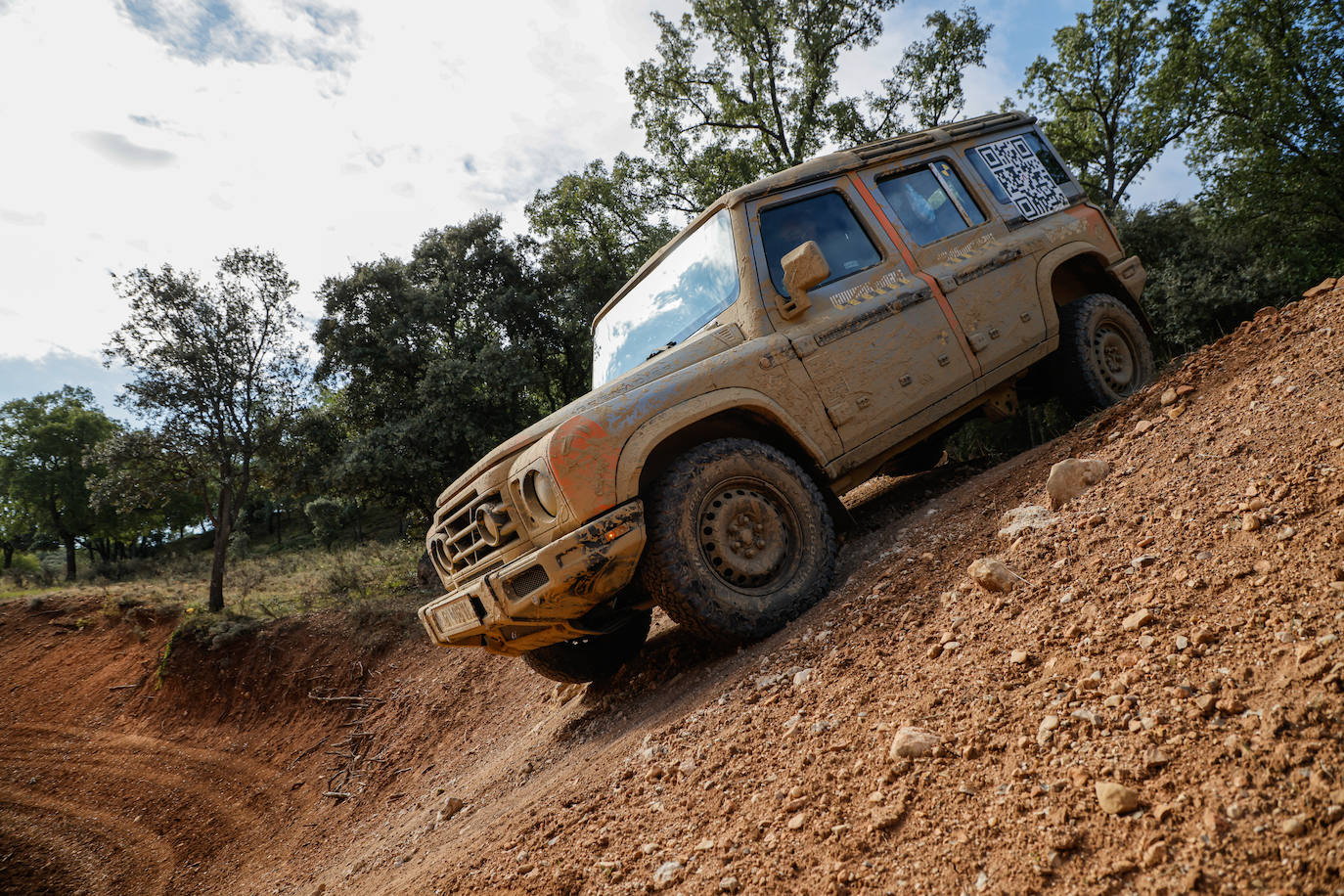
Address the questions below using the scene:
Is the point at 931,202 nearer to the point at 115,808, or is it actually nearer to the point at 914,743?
the point at 914,743

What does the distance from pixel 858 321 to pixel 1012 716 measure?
2.38 m

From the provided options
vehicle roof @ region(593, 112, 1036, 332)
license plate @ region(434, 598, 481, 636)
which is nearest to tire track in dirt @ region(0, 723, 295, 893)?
license plate @ region(434, 598, 481, 636)

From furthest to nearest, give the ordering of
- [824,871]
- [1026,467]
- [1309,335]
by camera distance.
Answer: [1026,467], [1309,335], [824,871]

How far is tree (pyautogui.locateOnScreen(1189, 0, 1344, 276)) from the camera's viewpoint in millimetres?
17281

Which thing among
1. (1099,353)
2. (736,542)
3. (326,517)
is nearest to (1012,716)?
(736,542)

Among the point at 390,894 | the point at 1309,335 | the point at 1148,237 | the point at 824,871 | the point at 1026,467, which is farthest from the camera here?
the point at 1148,237

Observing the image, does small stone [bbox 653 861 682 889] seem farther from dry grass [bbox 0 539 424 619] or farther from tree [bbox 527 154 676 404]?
tree [bbox 527 154 676 404]

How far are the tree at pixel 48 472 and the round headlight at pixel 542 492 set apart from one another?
38267 millimetres

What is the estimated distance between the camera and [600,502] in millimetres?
2836

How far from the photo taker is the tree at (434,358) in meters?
12.7

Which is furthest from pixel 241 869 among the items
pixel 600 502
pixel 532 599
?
pixel 600 502

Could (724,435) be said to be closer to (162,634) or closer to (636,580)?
(636,580)

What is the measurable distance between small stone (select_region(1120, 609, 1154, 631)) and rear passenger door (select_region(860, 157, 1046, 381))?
2480 millimetres

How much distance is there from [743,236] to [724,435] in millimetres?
1118
